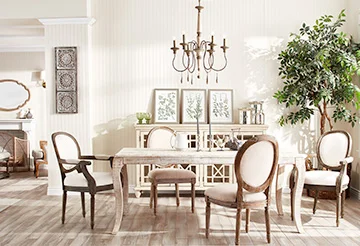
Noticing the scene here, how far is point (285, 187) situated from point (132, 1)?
3.28 meters

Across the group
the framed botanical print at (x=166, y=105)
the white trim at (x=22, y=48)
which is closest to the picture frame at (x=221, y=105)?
the framed botanical print at (x=166, y=105)

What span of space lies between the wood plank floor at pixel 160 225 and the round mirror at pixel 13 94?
147 inches

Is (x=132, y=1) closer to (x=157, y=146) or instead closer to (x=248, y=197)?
(x=157, y=146)

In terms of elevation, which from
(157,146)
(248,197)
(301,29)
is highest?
Result: (301,29)

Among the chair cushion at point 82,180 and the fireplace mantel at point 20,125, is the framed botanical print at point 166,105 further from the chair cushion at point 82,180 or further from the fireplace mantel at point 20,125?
the fireplace mantel at point 20,125

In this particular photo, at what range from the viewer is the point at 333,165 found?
189 inches

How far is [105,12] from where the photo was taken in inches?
238

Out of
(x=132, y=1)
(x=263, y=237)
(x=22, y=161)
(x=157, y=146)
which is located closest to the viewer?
(x=263, y=237)

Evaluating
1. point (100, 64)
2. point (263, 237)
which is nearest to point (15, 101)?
point (100, 64)

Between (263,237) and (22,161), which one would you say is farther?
(22,161)

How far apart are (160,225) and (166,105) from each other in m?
2.08

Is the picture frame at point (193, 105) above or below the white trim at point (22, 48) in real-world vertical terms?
below

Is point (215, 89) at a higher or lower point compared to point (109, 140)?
higher

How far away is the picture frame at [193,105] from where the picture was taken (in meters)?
5.99
